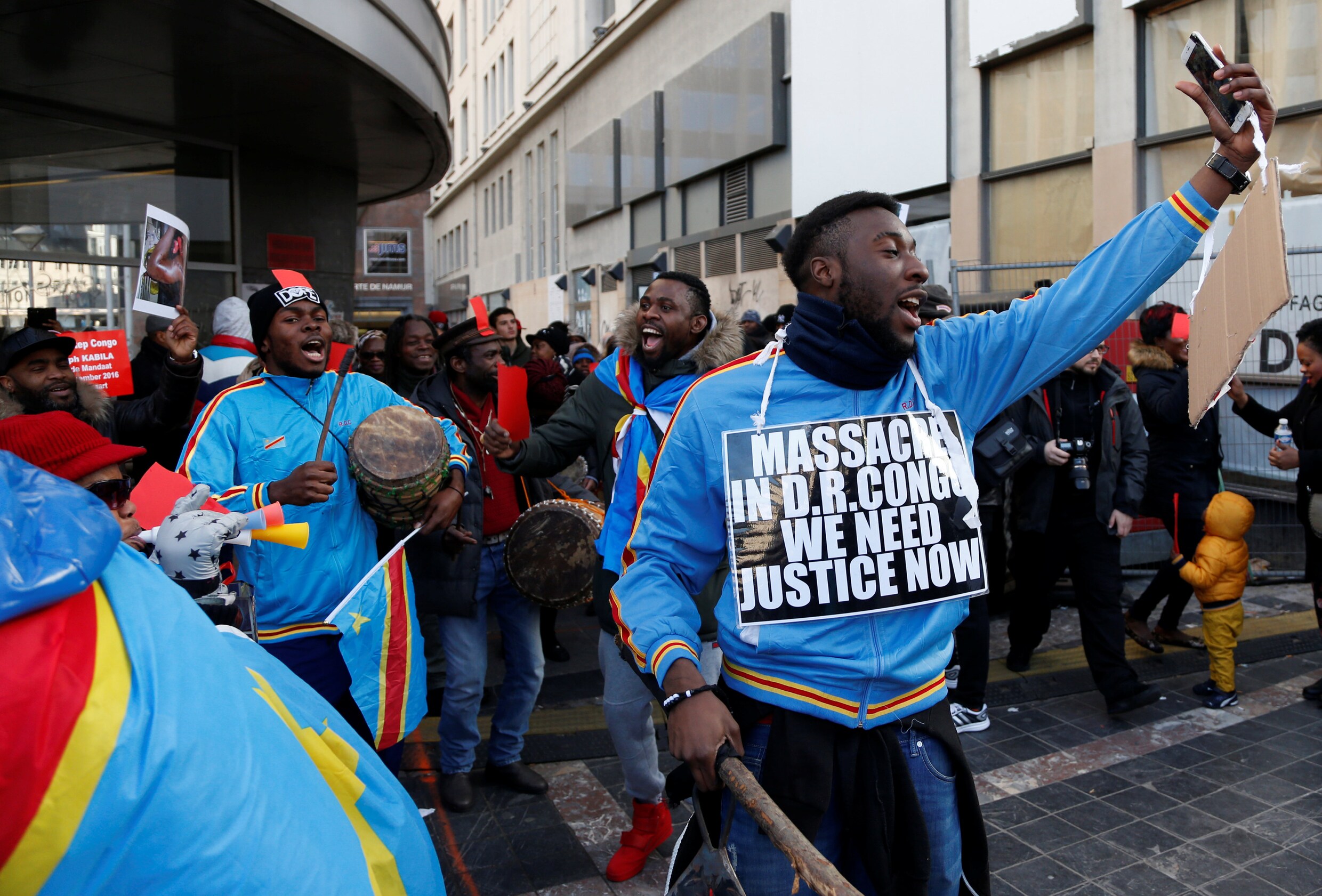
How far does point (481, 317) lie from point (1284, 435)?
14.9ft

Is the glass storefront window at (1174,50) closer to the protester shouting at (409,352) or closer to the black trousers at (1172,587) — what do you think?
the black trousers at (1172,587)

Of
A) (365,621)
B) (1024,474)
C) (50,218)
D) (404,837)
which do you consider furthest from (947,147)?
(404,837)

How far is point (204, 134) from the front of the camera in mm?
9891

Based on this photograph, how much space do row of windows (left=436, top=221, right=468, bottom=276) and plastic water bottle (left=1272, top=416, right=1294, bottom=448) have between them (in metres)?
41.3

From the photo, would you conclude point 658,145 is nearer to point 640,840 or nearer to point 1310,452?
point 1310,452

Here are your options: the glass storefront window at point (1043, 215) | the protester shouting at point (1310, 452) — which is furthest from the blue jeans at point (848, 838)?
the glass storefront window at point (1043, 215)

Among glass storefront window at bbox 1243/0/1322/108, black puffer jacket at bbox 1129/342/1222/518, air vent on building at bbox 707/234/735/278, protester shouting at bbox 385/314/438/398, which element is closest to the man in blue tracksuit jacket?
protester shouting at bbox 385/314/438/398

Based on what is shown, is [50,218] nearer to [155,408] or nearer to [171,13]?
[171,13]

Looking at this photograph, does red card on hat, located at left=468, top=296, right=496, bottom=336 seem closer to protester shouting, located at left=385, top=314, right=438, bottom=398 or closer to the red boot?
protester shouting, located at left=385, top=314, right=438, bottom=398

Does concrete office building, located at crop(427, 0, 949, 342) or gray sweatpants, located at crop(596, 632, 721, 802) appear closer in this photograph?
gray sweatpants, located at crop(596, 632, 721, 802)

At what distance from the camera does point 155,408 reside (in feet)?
14.8

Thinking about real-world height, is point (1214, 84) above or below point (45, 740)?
above

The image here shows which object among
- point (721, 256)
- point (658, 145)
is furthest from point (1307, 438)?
point (658, 145)

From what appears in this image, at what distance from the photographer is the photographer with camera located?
5.11 m
